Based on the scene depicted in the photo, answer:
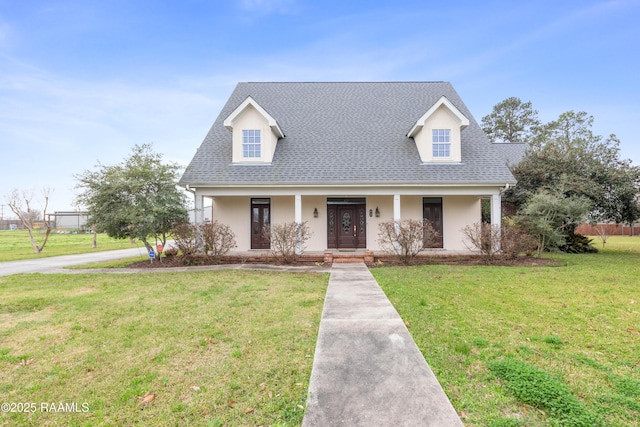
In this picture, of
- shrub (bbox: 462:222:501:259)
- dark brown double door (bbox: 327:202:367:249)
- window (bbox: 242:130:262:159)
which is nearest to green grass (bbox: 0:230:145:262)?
window (bbox: 242:130:262:159)

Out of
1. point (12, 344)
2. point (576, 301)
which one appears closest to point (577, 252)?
point (576, 301)

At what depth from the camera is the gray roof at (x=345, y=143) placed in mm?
12312

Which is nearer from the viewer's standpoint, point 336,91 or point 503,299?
point 503,299

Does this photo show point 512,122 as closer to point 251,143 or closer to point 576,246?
point 576,246

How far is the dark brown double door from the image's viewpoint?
13.6 meters

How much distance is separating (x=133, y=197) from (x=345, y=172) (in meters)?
8.39

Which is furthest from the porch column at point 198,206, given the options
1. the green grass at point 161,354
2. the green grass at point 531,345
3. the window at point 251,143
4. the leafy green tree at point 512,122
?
the leafy green tree at point 512,122

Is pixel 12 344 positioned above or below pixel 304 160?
below

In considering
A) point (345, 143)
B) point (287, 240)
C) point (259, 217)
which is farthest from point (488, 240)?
point (259, 217)

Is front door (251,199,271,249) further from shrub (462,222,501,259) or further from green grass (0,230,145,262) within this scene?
green grass (0,230,145,262)

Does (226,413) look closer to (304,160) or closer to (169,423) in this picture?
(169,423)

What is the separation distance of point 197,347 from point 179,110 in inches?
809

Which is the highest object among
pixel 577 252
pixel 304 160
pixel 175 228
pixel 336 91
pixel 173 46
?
pixel 173 46

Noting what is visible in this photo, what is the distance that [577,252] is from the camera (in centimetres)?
1493
